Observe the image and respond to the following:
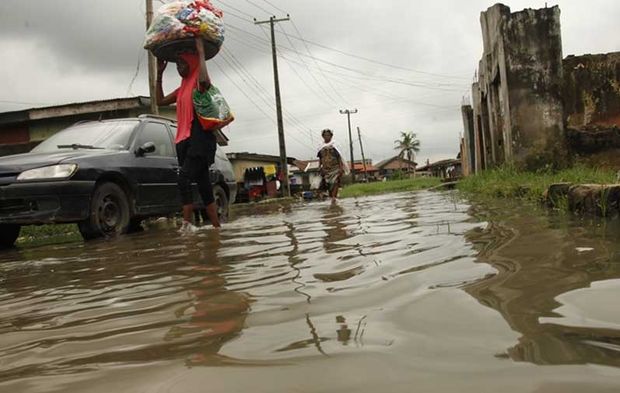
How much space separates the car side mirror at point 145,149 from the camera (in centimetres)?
594

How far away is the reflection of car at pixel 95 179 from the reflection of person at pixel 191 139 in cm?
96

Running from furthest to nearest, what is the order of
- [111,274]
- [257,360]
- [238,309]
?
[111,274] < [238,309] < [257,360]

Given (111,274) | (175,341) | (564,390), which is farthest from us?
(111,274)

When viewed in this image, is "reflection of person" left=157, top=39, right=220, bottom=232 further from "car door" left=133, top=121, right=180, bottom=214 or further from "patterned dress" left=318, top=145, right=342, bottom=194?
"patterned dress" left=318, top=145, right=342, bottom=194

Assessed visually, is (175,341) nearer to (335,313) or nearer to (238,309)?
(238,309)

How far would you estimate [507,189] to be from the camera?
22.1ft

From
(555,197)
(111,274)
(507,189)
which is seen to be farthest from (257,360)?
(507,189)

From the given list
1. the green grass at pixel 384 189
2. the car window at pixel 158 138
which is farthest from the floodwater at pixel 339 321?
the green grass at pixel 384 189

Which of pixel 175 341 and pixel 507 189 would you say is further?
pixel 507 189

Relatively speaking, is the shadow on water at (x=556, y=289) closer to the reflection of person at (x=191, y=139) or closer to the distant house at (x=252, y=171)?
the reflection of person at (x=191, y=139)

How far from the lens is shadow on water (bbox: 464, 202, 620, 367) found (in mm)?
1173

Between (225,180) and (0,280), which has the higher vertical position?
(225,180)

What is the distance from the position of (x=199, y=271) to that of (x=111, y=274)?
1.77ft

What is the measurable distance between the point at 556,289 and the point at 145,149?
505cm
